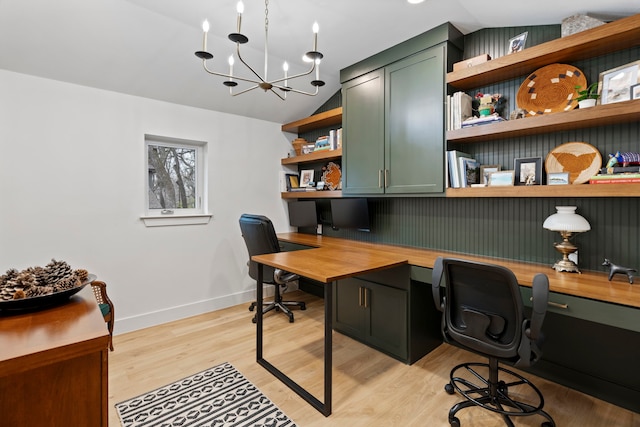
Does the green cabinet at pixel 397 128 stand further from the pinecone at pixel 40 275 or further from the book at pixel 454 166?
the pinecone at pixel 40 275

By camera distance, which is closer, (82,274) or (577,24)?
(82,274)

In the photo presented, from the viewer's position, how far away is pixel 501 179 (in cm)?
220

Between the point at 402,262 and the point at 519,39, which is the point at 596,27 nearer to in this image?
the point at 519,39

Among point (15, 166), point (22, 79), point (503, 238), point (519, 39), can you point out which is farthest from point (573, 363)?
point (22, 79)

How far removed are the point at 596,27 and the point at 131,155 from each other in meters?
3.62

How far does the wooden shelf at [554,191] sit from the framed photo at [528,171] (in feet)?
0.49

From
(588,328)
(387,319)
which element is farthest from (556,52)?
(387,319)

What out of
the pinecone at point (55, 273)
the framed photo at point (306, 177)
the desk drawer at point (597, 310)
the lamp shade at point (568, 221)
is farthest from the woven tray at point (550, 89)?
the pinecone at point (55, 273)

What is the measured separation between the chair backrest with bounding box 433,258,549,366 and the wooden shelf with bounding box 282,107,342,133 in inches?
86.4

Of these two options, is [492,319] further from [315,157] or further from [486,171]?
[315,157]

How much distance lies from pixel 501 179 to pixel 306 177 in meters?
2.43

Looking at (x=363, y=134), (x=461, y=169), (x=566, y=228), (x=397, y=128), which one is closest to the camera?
(x=566, y=228)

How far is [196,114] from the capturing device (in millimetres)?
3336

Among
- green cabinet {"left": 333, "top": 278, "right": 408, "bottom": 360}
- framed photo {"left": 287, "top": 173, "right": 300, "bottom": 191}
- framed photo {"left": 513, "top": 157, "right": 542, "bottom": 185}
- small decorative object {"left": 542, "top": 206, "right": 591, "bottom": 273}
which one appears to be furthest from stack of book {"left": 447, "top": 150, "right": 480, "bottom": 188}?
framed photo {"left": 287, "top": 173, "right": 300, "bottom": 191}
